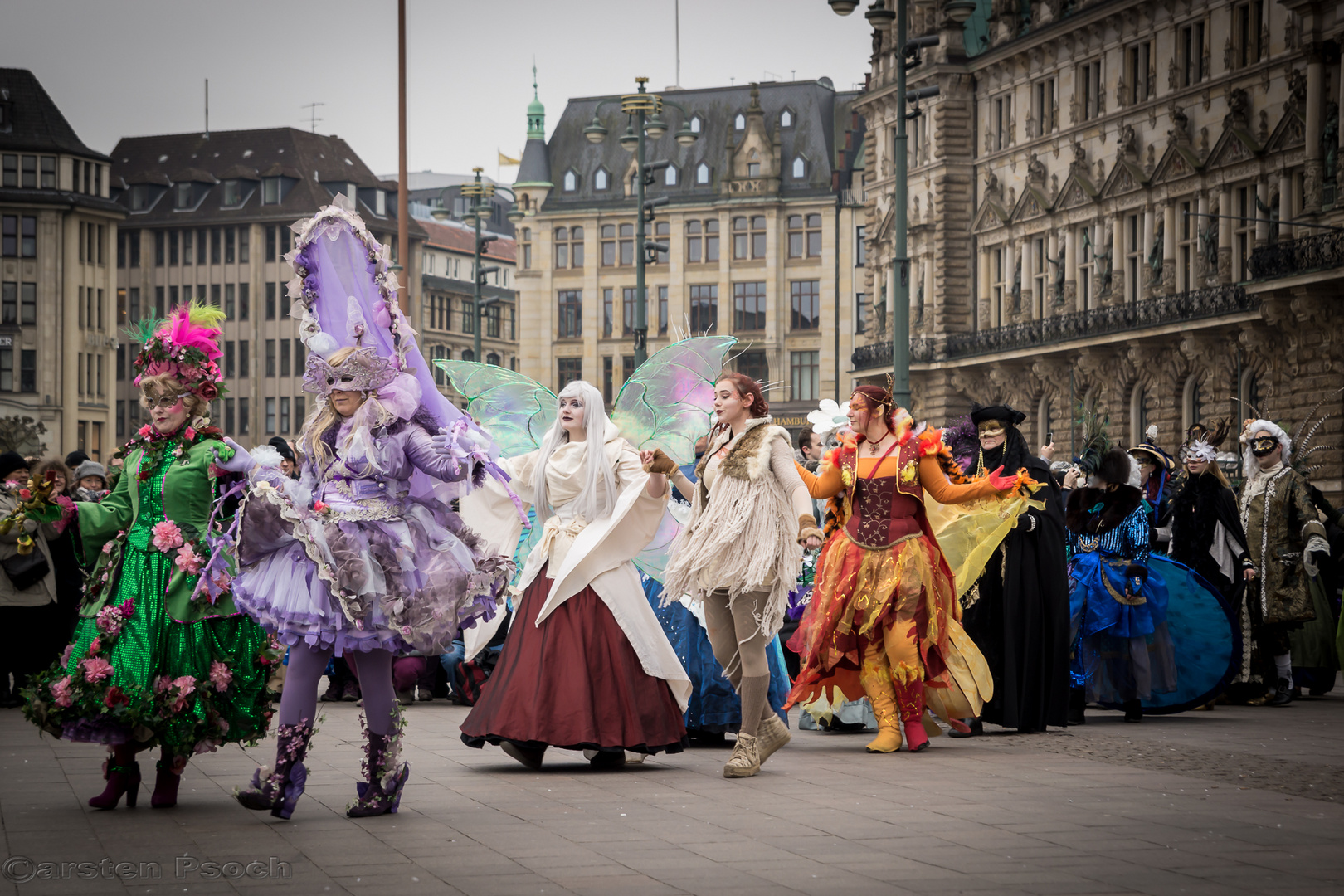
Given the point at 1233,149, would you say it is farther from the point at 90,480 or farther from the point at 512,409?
the point at 512,409

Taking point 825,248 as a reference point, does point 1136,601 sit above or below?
below

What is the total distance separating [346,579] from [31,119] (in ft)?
275

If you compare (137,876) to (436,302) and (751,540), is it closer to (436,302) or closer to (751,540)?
(751,540)

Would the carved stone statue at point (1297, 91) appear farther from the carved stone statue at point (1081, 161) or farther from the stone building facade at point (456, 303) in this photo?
the stone building facade at point (456, 303)

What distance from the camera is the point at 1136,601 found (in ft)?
40.5

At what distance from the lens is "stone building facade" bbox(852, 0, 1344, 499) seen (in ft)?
121

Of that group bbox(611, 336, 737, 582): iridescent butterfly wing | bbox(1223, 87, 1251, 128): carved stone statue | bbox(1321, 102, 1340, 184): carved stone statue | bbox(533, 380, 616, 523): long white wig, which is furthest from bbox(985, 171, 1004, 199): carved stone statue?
bbox(533, 380, 616, 523): long white wig

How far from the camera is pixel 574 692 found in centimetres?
919

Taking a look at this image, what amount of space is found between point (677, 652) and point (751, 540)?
1.53 meters

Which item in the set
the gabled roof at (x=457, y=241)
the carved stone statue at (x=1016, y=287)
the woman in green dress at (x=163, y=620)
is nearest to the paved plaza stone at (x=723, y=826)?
the woman in green dress at (x=163, y=620)

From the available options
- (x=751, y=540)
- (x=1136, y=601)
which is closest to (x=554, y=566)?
(x=751, y=540)

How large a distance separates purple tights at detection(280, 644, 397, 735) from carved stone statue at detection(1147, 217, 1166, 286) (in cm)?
4008

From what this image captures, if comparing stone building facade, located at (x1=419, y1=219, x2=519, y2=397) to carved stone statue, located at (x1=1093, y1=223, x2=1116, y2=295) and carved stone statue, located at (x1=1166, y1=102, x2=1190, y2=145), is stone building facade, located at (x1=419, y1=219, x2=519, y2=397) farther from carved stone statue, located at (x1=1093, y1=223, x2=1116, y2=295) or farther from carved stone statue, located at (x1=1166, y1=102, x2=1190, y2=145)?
carved stone statue, located at (x1=1166, y1=102, x2=1190, y2=145)

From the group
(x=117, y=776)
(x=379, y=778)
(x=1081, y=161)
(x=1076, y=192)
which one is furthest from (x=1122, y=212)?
(x=117, y=776)
